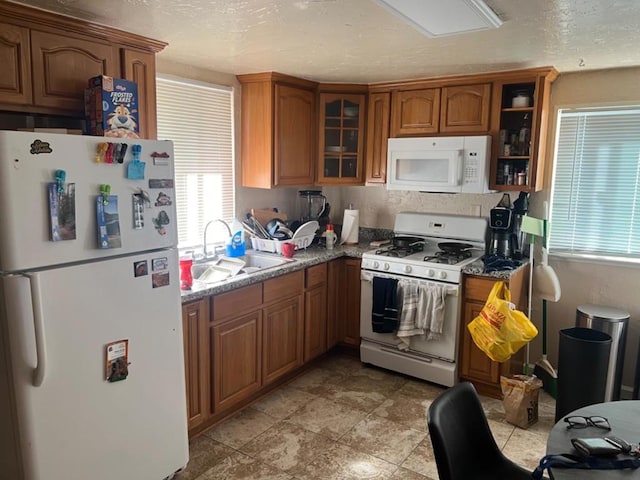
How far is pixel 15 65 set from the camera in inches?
80.4

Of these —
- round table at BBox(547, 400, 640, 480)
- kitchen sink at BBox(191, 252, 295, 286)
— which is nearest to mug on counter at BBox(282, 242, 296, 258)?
kitchen sink at BBox(191, 252, 295, 286)

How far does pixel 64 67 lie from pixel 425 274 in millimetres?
2501

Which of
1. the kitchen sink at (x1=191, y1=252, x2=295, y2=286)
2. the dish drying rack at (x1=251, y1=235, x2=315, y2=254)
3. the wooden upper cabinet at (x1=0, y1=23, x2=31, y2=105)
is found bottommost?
the kitchen sink at (x1=191, y1=252, x2=295, y2=286)

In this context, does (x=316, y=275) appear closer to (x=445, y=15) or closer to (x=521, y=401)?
(x=521, y=401)

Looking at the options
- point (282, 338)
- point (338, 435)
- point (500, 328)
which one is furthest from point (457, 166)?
point (338, 435)

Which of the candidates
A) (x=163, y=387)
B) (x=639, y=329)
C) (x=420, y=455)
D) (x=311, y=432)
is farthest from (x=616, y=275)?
(x=163, y=387)

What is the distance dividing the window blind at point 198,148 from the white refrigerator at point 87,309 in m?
1.06

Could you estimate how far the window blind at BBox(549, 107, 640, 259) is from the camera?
3.28 metres

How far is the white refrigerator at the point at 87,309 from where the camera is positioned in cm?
174

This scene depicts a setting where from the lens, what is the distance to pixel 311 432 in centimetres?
291

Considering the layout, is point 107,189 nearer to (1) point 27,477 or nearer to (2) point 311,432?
(1) point 27,477

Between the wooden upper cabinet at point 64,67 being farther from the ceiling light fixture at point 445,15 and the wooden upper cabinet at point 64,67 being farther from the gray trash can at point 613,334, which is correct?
the gray trash can at point 613,334

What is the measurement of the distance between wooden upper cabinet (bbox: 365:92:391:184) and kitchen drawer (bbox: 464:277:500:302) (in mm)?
1133

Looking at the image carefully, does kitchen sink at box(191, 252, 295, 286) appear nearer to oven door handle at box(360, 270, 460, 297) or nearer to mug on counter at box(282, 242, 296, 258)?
mug on counter at box(282, 242, 296, 258)
